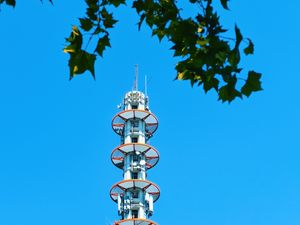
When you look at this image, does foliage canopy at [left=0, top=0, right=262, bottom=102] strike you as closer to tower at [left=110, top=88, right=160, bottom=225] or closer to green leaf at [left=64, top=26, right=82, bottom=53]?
green leaf at [left=64, top=26, right=82, bottom=53]

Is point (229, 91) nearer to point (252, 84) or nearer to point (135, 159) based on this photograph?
point (252, 84)

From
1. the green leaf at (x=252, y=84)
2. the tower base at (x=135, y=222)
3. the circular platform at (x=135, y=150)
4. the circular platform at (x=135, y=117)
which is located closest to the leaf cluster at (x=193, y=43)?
the green leaf at (x=252, y=84)

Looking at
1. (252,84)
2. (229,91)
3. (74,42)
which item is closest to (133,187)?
(74,42)

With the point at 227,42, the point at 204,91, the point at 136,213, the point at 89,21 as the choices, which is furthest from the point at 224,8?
the point at 136,213

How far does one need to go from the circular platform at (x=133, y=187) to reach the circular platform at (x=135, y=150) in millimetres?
3189

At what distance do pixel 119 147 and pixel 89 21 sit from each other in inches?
1844

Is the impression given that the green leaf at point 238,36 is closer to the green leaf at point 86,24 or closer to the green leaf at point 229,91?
the green leaf at point 229,91

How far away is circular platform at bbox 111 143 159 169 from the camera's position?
53688 mm

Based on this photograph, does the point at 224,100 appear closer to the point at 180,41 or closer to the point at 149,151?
the point at 180,41

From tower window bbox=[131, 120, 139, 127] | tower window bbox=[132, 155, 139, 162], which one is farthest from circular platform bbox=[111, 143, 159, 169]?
tower window bbox=[131, 120, 139, 127]

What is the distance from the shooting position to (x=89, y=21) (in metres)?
7.30

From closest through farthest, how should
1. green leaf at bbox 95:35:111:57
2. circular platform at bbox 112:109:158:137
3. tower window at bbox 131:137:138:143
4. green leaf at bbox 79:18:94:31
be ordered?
green leaf at bbox 95:35:111:57
green leaf at bbox 79:18:94:31
tower window at bbox 131:137:138:143
circular platform at bbox 112:109:158:137

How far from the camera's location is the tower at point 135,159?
50.8 meters

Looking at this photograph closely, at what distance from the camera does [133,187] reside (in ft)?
170
